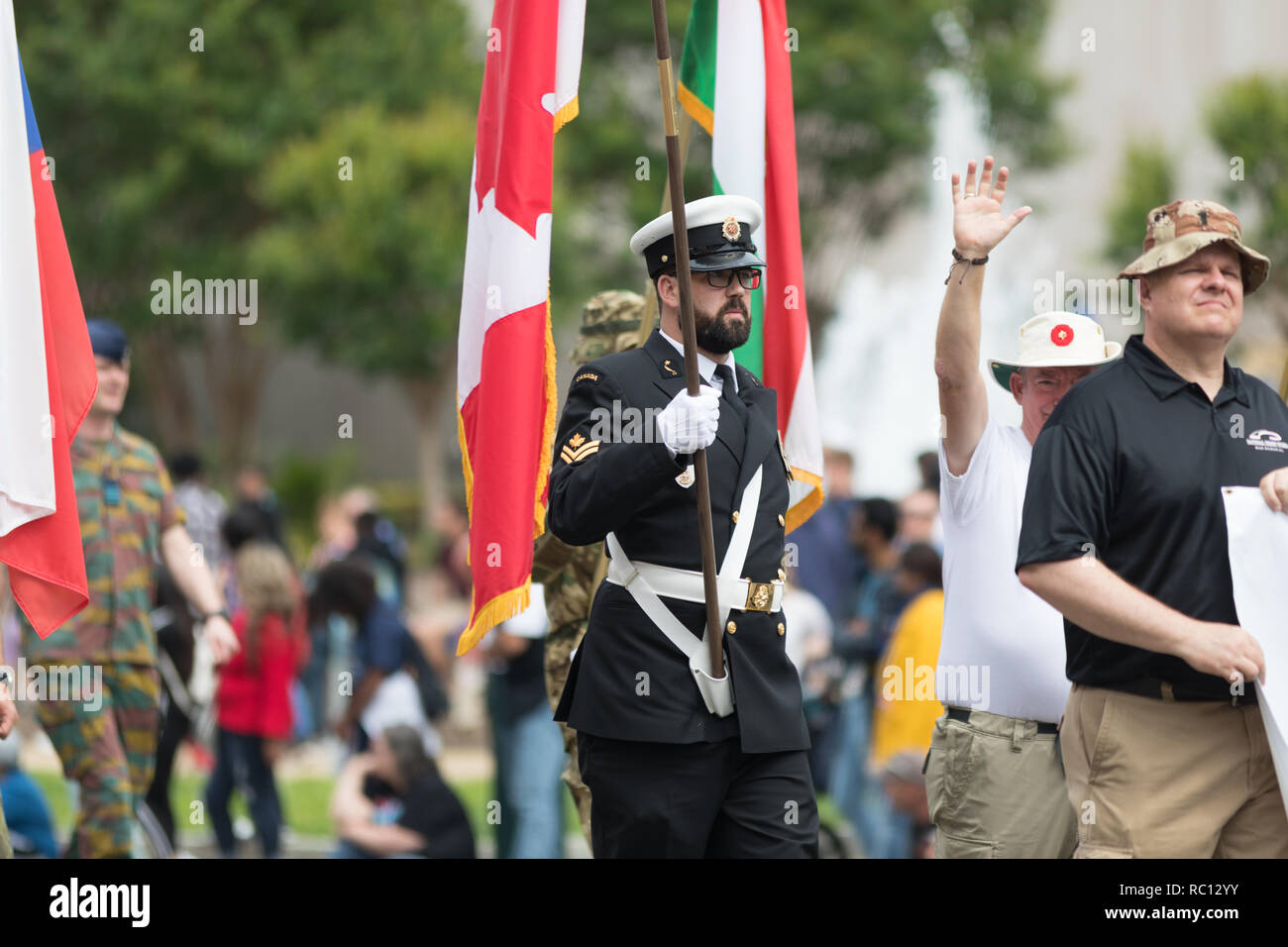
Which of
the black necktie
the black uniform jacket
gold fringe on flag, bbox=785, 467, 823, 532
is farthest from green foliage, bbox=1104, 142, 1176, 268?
the black uniform jacket

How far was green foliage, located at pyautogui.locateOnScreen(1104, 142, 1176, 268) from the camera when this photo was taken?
1203 inches

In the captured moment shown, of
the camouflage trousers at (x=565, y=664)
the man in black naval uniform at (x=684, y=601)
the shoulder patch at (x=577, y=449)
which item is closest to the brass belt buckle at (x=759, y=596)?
the man in black naval uniform at (x=684, y=601)

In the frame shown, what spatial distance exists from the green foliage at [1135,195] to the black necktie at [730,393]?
27.2 metres

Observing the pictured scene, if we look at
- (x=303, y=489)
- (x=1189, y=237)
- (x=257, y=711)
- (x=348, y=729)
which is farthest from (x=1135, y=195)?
(x=1189, y=237)

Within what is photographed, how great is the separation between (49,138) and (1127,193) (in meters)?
19.4

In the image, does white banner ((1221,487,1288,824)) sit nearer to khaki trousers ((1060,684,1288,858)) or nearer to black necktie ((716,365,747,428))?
khaki trousers ((1060,684,1288,858))

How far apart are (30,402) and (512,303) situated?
4.97 feet

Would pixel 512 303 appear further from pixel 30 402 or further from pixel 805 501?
pixel 30 402

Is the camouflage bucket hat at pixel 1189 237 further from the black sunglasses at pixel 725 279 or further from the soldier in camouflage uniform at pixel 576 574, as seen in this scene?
the soldier in camouflage uniform at pixel 576 574

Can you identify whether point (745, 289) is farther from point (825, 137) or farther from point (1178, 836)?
point (825, 137)

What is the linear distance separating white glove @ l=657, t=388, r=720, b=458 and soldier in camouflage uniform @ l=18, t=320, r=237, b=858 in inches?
114

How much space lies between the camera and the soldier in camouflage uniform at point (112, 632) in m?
6.29

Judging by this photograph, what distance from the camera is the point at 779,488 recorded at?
462 centimetres

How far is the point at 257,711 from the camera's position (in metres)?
9.27
